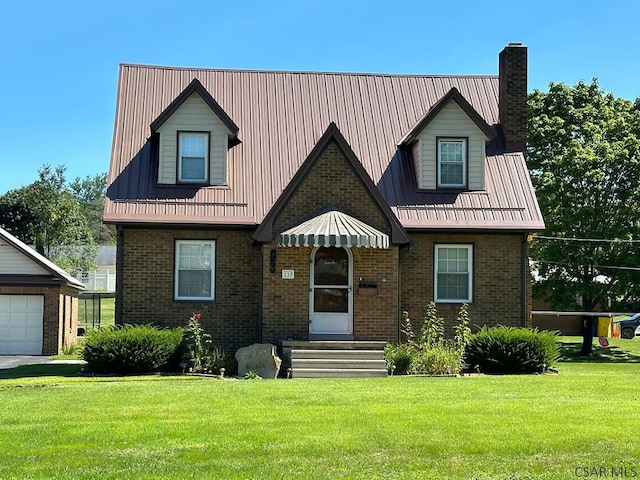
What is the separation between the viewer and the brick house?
21297mm

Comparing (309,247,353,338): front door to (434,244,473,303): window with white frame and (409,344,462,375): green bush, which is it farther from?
(434,244,473,303): window with white frame

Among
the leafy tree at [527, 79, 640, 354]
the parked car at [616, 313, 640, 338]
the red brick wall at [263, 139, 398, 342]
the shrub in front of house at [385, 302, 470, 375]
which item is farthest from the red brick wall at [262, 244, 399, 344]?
the parked car at [616, 313, 640, 338]

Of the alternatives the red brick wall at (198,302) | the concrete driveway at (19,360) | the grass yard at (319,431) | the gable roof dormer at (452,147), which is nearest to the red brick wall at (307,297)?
the red brick wall at (198,302)

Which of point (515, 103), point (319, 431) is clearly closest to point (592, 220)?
point (515, 103)

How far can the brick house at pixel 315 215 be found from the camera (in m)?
21.3

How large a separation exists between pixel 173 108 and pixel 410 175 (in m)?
6.90

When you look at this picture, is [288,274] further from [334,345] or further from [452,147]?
[452,147]

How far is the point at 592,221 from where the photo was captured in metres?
35.9

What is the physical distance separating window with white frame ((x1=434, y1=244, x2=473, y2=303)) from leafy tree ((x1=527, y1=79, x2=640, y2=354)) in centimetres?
1425

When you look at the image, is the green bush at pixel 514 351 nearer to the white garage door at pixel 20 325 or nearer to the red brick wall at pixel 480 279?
the red brick wall at pixel 480 279

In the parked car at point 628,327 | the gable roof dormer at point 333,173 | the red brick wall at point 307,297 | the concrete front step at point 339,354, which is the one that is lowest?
the parked car at point 628,327

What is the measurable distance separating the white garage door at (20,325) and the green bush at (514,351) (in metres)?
17.4

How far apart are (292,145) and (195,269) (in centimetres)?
500

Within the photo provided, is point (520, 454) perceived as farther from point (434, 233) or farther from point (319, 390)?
point (434, 233)
